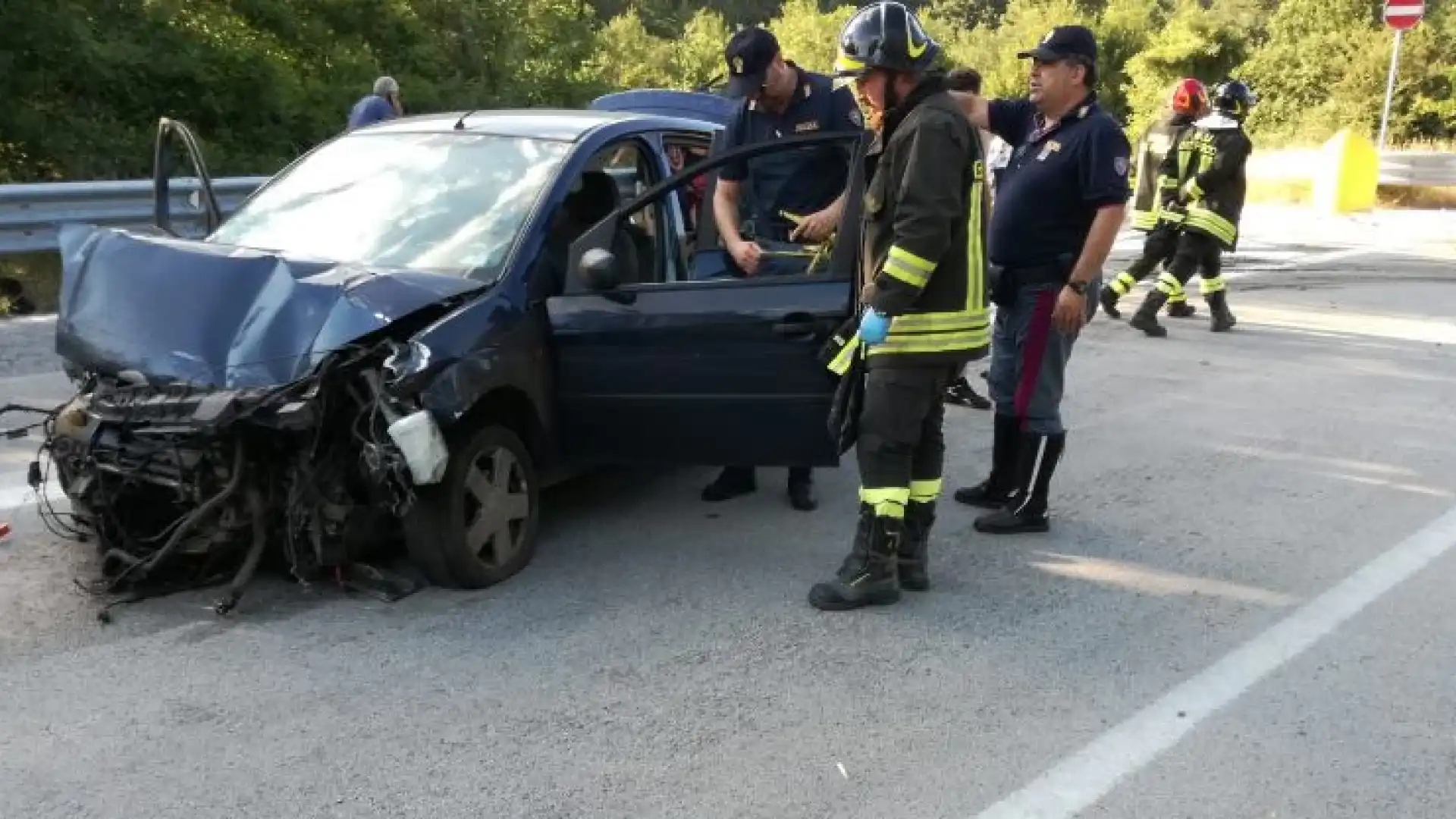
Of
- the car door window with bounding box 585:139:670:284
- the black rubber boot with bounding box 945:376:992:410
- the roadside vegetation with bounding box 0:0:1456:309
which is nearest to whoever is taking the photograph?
the car door window with bounding box 585:139:670:284

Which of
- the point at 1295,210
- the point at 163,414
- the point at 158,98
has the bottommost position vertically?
the point at 1295,210

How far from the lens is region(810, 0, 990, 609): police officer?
3992mm

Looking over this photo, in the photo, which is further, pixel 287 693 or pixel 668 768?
pixel 287 693


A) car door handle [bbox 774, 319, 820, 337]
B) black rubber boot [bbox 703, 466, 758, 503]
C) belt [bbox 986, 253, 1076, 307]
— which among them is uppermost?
belt [bbox 986, 253, 1076, 307]

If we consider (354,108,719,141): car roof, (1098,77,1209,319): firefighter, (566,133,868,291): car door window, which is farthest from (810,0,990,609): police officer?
(1098,77,1209,319): firefighter

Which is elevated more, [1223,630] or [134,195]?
[134,195]

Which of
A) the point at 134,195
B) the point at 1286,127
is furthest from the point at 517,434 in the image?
the point at 1286,127

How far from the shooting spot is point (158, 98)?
12734mm

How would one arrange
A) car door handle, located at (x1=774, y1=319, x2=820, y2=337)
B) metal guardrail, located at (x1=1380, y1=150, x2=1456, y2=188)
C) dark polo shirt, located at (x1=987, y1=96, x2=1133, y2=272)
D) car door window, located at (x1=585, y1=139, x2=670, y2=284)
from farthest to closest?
metal guardrail, located at (x1=1380, y1=150, x2=1456, y2=188) → car door window, located at (x1=585, y1=139, x2=670, y2=284) → dark polo shirt, located at (x1=987, y1=96, x2=1133, y2=272) → car door handle, located at (x1=774, y1=319, x2=820, y2=337)

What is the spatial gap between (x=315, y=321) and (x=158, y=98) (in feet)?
33.2

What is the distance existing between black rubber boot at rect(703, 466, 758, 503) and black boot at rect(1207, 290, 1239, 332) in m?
5.23

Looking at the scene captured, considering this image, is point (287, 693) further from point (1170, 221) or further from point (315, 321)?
point (1170, 221)

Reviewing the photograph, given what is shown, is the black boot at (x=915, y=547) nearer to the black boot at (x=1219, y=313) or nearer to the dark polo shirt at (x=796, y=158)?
the dark polo shirt at (x=796, y=158)

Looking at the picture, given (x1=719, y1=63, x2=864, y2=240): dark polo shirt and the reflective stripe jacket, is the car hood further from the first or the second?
(x1=719, y1=63, x2=864, y2=240): dark polo shirt
